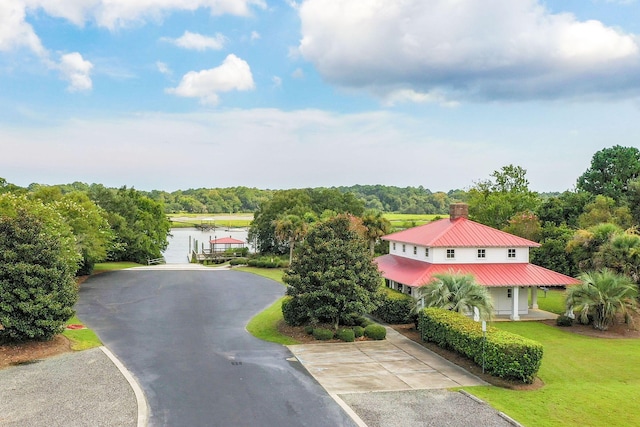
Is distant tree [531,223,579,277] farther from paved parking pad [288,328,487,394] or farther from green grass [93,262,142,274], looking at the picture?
Answer: green grass [93,262,142,274]

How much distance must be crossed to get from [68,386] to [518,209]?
5624 cm

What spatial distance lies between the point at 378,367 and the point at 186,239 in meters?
117

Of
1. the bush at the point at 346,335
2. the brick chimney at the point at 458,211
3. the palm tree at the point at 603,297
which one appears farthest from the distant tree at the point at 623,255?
the bush at the point at 346,335

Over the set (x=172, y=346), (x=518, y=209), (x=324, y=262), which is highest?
(x=518, y=209)

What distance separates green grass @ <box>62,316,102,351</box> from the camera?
24312 mm

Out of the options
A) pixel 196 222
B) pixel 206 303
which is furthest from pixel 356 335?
pixel 196 222

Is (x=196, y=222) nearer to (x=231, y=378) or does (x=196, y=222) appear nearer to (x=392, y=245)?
(x=392, y=245)

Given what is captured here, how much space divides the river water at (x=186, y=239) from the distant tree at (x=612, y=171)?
54078 millimetres

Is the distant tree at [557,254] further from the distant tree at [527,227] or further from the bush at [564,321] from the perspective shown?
the bush at [564,321]

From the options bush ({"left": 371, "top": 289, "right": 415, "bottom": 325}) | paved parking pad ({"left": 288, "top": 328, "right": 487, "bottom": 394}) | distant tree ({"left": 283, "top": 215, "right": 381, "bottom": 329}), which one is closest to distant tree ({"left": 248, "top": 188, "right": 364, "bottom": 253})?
bush ({"left": 371, "top": 289, "right": 415, "bottom": 325})

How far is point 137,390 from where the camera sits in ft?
60.4

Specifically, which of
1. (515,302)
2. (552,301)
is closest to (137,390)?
(515,302)

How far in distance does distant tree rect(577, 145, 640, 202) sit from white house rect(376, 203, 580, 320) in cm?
3651

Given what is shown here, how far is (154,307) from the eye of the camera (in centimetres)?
3469
